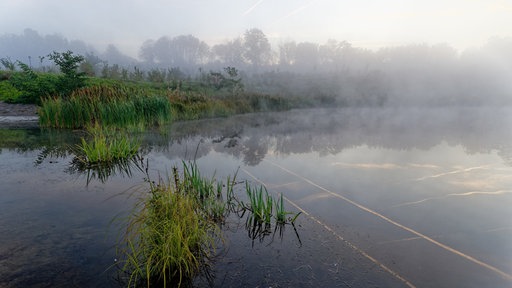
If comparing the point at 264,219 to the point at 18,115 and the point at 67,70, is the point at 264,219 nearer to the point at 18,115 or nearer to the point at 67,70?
the point at 67,70

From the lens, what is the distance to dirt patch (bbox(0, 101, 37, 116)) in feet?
58.2

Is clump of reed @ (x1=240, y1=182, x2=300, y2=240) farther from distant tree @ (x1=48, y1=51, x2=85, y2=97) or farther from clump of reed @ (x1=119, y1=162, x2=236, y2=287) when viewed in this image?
distant tree @ (x1=48, y1=51, x2=85, y2=97)

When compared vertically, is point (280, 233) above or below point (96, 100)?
below

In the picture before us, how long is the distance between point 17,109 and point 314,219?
2038 cm

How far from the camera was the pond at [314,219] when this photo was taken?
3248mm

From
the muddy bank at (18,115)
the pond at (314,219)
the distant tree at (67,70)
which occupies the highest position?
the distant tree at (67,70)

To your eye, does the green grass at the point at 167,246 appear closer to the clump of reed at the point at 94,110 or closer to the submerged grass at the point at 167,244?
the submerged grass at the point at 167,244

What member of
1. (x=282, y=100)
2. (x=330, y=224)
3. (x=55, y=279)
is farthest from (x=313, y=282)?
(x=282, y=100)

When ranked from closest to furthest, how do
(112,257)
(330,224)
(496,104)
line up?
(112,257) → (330,224) → (496,104)

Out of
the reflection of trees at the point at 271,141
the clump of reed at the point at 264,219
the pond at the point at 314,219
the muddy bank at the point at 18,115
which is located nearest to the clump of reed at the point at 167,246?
the pond at the point at 314,219

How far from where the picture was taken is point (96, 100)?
1304 centimetres

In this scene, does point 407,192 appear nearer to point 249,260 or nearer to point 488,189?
point 488,189

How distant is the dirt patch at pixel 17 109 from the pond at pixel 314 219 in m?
9.99

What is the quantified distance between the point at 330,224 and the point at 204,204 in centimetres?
201
